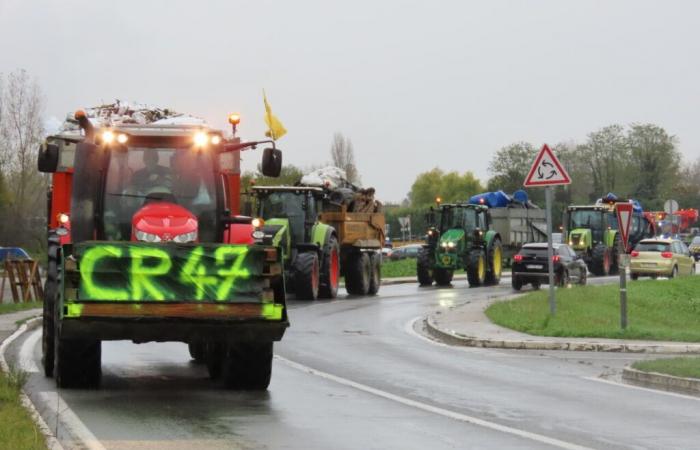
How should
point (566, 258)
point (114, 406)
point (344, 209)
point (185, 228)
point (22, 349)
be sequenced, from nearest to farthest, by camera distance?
point (114, 406), point (185, 228), point (22, 349), point (344, 209), point (566, 258)

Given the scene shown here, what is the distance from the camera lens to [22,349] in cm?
1838

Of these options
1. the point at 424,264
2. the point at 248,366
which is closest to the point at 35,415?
the point at 248,366

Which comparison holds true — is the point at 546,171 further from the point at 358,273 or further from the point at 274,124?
the point at 358,273

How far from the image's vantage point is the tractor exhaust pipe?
12.8 metres

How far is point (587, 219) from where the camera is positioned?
5119cm

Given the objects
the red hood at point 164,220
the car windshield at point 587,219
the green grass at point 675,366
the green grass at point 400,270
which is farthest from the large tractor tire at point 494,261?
the red hood at point 164,220

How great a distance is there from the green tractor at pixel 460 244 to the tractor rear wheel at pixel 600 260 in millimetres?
9834

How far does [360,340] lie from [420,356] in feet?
9.60

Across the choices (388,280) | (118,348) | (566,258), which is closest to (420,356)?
(118,348)

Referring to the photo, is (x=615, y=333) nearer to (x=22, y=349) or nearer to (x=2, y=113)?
(x=22, y=349)

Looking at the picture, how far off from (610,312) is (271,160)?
17.4 meters

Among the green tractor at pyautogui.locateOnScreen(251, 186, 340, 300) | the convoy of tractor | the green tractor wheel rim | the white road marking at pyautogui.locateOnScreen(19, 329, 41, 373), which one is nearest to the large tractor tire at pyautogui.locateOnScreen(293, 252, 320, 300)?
the green tractor at pyautogui.locateOnScreen(251, 186, 340, 300)

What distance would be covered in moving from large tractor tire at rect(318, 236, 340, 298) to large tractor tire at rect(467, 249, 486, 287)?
8205 millimetres

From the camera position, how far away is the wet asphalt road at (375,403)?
9945 millimetres
